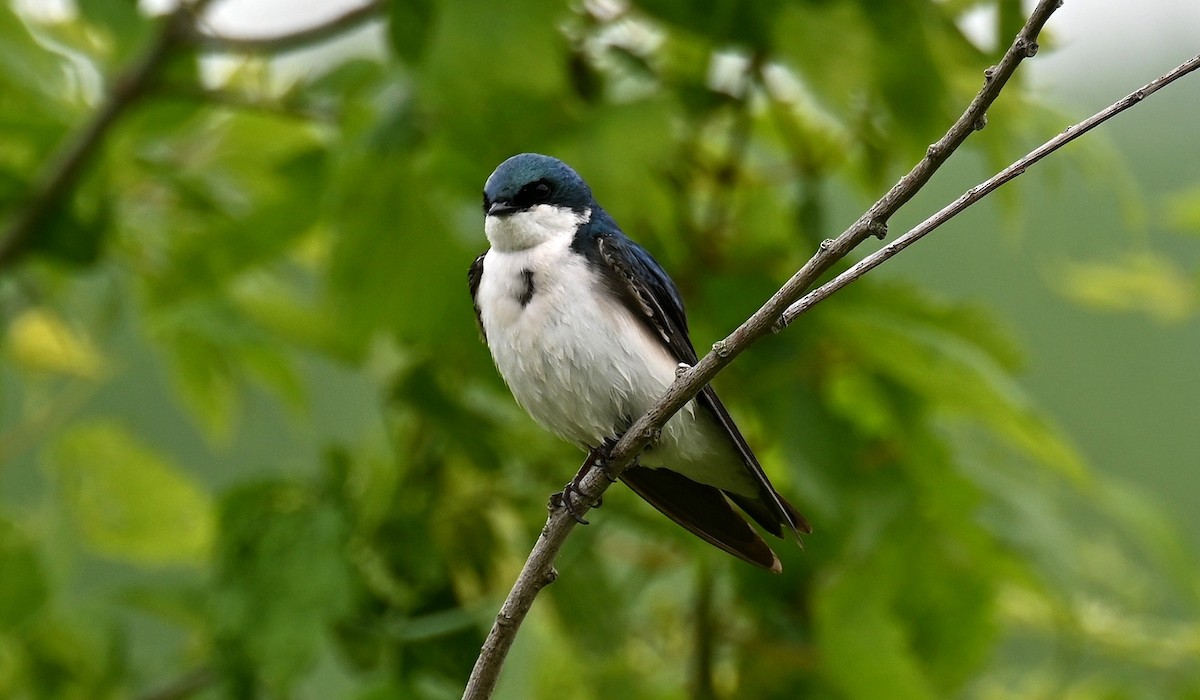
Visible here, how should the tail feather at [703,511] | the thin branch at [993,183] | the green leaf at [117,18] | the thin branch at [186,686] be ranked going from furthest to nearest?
1. the thin branch at [186,686]
2. the green leaf at [117,18]
3. the tail feather at [703,511]
4. the thin branch at [993,183]

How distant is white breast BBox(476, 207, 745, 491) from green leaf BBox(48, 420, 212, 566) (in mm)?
1138

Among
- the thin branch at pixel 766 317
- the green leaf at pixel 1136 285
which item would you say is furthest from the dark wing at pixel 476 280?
the green leaf at pixel 1136 285

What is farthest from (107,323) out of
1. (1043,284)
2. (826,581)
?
(1043,284)

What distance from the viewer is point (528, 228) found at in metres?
2.43

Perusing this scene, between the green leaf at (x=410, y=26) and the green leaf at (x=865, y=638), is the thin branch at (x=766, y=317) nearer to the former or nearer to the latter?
the green leaf at (x=865, y=638)

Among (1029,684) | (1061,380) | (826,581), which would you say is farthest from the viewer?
(1061,380)

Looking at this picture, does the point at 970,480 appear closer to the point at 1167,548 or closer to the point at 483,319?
the point at 1167,548

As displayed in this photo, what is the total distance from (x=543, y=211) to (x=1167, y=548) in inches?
55.6

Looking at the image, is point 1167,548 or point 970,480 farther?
point 1167,548

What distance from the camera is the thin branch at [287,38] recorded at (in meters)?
2.77

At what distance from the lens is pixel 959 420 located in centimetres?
285

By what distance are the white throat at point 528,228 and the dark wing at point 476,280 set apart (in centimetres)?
4

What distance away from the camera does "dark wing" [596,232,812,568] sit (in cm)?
222

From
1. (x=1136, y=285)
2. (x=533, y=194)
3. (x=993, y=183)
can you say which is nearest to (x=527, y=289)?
(x=533, y=194)
